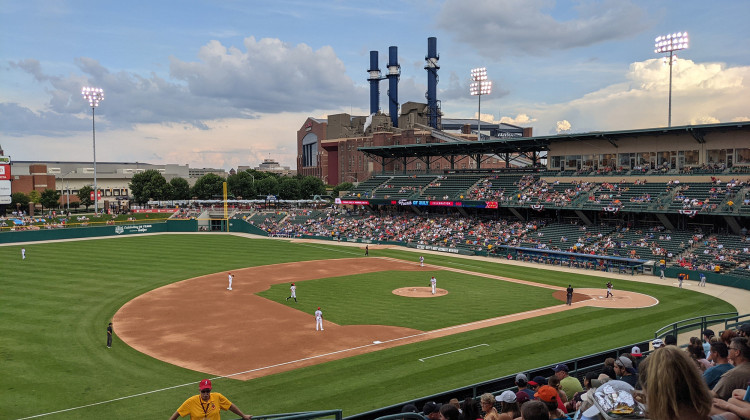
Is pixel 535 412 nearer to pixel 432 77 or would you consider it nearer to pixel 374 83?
pixel 432 77

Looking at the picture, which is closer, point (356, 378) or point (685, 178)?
point (356, 378)

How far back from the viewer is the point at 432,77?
389ft

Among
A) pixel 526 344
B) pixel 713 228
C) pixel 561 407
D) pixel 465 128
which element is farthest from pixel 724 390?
pixel 465 128

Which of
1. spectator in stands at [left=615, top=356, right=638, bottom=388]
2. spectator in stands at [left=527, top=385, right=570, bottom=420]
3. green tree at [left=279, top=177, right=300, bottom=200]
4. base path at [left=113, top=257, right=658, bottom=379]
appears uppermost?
green tree at [left=279, top=177, right=300, bottom=200]

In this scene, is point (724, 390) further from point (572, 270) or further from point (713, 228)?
point (713, 228)

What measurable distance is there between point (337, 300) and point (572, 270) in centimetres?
2250

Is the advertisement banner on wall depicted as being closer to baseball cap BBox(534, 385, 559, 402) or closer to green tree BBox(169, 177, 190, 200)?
green tree BBox(169, 177, 190, 200)

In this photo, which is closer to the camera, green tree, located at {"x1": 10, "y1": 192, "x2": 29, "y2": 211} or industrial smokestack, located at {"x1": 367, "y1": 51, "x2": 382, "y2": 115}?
green tree, located at {"x1": 10, "y1": 192, "x2": 29, "y2": 211}

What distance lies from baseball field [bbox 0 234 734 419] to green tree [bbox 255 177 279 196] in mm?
69925

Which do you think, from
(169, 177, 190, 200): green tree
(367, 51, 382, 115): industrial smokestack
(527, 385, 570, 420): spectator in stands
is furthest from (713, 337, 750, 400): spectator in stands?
(367, 51, 382, 115): industrial smokestack

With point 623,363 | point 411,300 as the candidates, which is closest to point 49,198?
point 411,300

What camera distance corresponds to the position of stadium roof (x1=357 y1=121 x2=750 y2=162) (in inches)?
1906

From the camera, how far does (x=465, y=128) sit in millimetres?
132500

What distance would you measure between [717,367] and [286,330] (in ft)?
72.5
